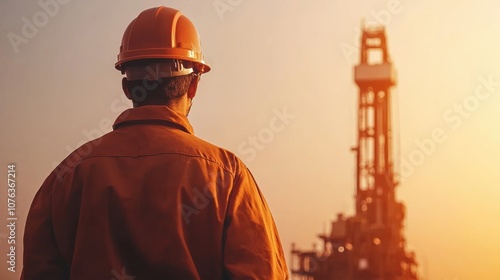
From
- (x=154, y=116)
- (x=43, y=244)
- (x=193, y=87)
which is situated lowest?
(x=43, y=244)

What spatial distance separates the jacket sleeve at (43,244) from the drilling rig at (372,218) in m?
19.1

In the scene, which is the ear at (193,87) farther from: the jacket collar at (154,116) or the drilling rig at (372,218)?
the drilling rig at (372,218)

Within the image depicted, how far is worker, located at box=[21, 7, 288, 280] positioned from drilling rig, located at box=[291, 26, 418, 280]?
1915cm

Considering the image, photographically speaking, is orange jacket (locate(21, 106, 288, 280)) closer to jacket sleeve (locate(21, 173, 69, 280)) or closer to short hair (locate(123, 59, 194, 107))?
jacket sleeve (locate(21, 173, 69, 280))

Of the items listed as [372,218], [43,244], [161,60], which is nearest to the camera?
[43,244]

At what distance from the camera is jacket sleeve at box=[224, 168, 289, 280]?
6.68ft

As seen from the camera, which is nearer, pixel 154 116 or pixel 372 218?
pixel 154 116

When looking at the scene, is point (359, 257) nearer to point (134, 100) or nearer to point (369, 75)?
point (369, 75)

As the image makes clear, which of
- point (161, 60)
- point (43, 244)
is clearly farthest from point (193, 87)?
point (43, 244)

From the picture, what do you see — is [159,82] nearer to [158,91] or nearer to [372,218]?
[158,91]

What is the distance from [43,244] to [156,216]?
1.04ft

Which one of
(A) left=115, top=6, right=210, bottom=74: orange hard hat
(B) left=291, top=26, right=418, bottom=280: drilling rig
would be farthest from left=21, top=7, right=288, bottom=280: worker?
(B) left=291, top=26, right=418, bottom=280: drilling rig

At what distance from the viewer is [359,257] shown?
838 inches

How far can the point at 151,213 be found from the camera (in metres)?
2.04
